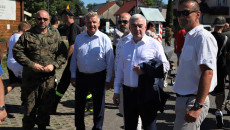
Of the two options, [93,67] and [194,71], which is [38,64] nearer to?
[93,67]

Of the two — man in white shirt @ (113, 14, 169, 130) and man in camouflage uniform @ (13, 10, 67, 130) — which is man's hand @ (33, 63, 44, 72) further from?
man in white shirt @ (113, 14, 169, 130)

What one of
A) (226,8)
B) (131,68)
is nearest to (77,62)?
(131,68)

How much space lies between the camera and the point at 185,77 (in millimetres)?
2881

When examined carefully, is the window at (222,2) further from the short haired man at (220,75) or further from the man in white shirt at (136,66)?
the man in white shirt at (136,66)

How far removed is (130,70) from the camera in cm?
371

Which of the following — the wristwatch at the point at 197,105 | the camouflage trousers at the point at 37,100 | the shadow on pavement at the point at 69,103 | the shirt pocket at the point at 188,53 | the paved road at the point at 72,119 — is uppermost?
the shirt pocket at the point at 188,53

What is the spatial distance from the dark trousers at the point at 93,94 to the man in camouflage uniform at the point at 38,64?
59 centimetres

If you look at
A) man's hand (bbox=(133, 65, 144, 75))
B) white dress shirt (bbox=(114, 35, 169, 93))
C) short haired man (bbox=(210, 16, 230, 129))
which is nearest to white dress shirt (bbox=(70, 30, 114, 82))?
white dress shirt (bbox=(114, 35, 169, 93))

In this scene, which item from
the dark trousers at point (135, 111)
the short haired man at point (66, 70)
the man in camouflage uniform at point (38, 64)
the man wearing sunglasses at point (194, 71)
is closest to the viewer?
the man wearing sunglasses at point (194, 71)

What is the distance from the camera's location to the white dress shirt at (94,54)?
4695mm

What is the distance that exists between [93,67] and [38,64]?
0.93 metres

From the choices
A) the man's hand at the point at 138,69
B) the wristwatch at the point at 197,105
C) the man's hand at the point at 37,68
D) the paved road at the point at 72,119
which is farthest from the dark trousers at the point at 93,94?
the wristwatch at the point at 197,105

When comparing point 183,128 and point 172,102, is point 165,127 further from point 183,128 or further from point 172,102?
point 183,128

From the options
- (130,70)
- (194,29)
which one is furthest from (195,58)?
(130,70)
